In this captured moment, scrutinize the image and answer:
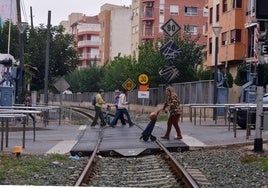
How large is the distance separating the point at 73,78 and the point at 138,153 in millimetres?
106971

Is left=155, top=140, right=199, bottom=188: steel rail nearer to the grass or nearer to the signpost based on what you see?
the grass

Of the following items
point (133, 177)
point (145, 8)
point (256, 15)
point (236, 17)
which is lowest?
point (133, 177)

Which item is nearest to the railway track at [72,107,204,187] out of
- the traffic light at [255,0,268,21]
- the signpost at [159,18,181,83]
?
the traffic light at [255,0,268,21]

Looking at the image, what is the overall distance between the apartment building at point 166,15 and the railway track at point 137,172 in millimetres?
89257

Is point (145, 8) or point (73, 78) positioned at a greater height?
point (145, 8)

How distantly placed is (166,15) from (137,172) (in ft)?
310

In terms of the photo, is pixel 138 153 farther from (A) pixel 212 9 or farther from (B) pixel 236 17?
(A) pixel 212 9

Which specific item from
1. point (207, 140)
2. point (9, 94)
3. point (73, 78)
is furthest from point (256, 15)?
point (73, 78)

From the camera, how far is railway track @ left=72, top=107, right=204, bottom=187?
12539 mm

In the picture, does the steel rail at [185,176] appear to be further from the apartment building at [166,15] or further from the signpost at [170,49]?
the apartment building at [166,15]

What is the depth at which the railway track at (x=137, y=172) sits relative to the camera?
41.1 ft

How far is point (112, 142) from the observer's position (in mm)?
21734

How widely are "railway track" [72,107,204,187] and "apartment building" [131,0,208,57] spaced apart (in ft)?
293

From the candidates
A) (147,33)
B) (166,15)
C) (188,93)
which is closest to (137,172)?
(188,93)
